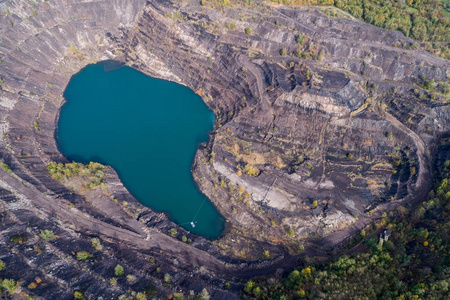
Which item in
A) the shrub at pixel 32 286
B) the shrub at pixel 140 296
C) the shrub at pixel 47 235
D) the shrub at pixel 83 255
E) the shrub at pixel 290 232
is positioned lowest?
the shrub at pixel 32 286

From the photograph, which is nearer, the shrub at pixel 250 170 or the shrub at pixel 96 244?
the shrub at pixel 96 244

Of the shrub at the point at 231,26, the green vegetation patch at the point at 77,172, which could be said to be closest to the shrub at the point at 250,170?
the green vegetation patch at the point at 77,172

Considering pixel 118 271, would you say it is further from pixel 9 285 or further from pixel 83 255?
pixel 9 285

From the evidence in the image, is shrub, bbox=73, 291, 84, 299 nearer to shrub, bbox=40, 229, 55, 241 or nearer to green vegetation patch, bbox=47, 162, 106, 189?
shrub, bbox=40, 229, 55, 241

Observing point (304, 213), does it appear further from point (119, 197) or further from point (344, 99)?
point (119, 197)

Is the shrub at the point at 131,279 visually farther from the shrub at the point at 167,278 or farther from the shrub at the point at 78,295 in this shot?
the shrub at the point at 78,295

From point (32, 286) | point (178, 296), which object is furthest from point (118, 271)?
point (32, 286)

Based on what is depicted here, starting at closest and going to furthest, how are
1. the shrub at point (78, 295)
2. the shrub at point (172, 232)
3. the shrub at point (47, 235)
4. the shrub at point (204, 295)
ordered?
the shrub at point (78, 295) → the shrub at point (204, 295) → the shrub at point (47, 235) → the shrub at point (172, 232)

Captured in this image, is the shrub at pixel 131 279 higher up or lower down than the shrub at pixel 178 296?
lower down
